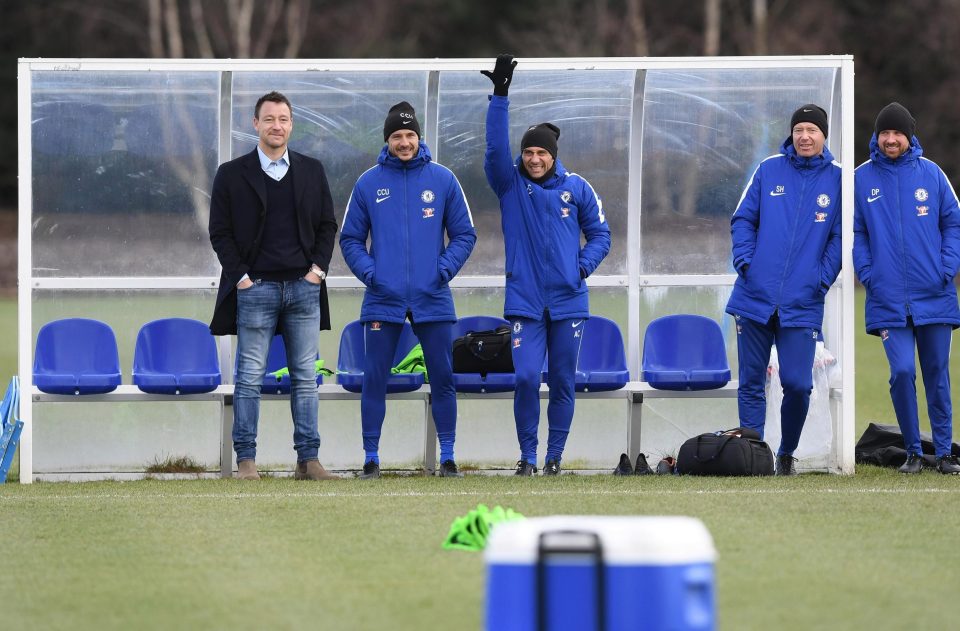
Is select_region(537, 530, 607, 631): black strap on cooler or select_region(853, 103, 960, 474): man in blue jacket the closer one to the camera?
select_region(537, 530, 607, 631): black strap on cooler

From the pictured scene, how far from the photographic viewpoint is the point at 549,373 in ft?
30.9

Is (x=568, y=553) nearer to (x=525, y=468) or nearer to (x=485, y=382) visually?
(x=525, y=468)

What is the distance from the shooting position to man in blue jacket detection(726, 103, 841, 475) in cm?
918

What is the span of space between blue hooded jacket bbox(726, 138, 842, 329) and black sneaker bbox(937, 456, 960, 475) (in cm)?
104

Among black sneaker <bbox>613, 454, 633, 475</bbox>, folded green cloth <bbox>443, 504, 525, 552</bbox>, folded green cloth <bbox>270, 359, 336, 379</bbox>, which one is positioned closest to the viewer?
folded green cloth <bbox>443, 504, 525, 552</bbox>

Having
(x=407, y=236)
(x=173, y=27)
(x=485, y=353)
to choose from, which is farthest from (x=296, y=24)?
(x=407, y=236)

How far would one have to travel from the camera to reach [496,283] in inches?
403

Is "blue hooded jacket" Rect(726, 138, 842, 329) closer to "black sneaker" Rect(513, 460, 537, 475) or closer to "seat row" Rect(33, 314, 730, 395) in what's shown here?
"seat row" Rect(33, 314, 730, 395)

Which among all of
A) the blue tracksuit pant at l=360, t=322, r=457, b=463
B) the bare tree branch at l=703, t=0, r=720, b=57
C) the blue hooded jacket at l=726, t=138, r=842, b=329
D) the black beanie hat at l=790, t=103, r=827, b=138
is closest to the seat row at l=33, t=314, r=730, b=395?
the blue tracksuit pant at l=360, t=322, r=457, b=463

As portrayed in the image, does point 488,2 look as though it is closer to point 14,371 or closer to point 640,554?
point 14,371

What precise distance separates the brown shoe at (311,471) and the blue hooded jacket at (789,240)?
8.33 feet

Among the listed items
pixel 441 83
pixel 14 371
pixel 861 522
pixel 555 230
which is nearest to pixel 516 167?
pixel 555 230

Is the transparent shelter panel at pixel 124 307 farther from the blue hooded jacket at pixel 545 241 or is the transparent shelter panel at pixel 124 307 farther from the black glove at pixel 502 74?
the black glove at pixel 502 74

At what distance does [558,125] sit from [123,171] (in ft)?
9.07
